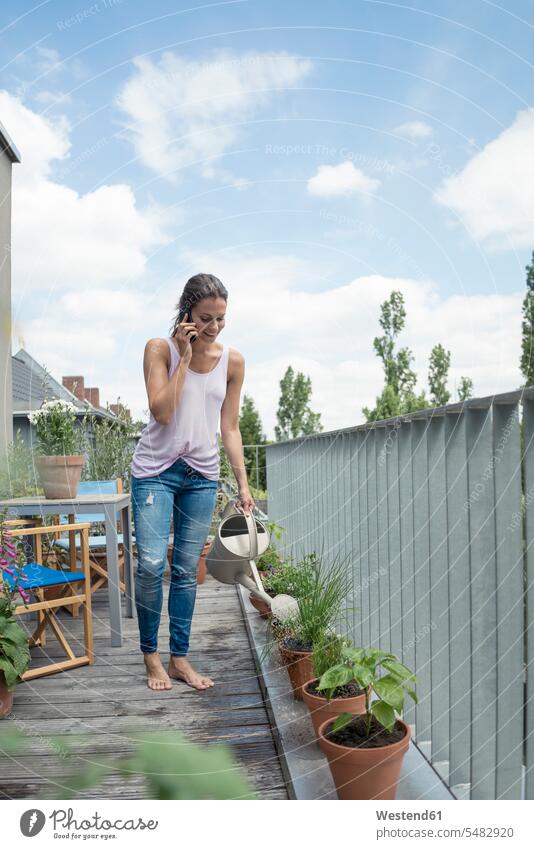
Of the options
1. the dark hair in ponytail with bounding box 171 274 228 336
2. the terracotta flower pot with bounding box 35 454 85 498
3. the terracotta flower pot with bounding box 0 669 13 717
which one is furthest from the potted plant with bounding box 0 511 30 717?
the dark hair in ponytail with bounding box 171 274 228 336

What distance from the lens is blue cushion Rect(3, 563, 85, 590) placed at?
247cm

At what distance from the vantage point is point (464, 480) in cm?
145

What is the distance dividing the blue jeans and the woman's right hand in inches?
16.1

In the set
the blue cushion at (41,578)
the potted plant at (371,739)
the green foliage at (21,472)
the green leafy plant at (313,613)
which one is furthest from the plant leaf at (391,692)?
the green foliage at (21,472)

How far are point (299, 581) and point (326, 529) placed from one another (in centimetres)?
94

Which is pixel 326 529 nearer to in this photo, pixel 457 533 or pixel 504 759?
pixel 457 533

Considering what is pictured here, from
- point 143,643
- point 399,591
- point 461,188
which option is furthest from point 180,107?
point 143,643

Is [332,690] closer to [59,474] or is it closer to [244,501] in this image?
[244,501]

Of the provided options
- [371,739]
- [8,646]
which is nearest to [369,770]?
Answer: [371,739]

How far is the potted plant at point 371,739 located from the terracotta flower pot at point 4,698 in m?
1.24

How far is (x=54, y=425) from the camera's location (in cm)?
309

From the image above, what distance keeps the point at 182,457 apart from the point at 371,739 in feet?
3.93
